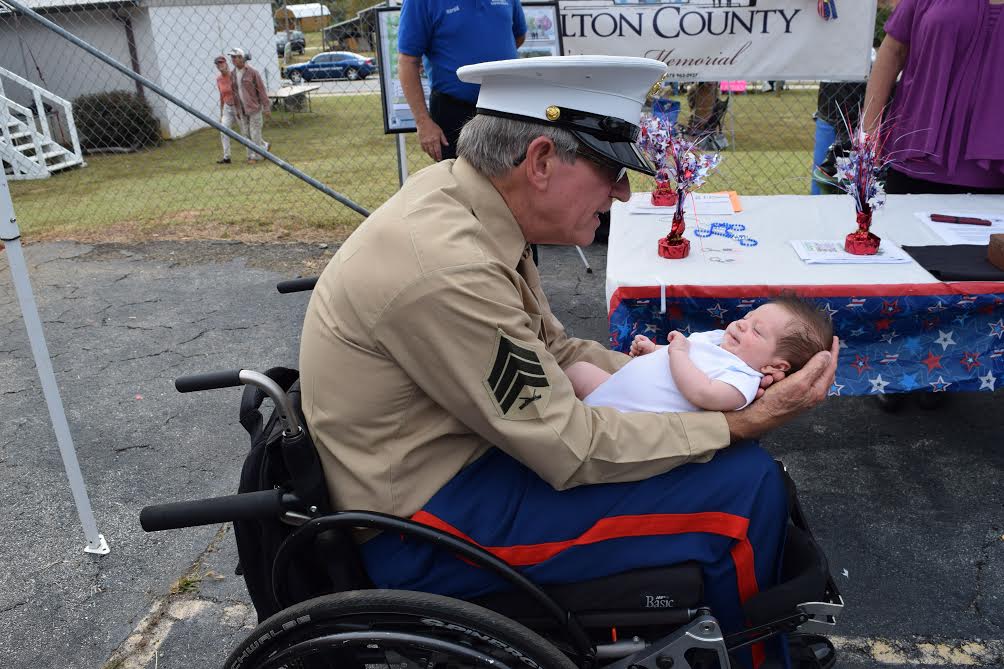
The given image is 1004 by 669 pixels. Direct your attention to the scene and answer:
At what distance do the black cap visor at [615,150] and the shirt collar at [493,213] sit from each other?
193mm

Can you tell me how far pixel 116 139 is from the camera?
14.2 metres

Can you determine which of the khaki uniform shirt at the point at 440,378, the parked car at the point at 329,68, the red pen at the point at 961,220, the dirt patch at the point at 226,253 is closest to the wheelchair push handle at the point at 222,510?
the khaki uniform shirt at the point at 440,378

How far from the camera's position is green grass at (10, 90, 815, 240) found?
7289mm

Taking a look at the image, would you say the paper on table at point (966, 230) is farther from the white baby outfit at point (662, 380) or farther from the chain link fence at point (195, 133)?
the chain link fence at point (195, 133)

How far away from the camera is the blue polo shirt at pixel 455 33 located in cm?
412

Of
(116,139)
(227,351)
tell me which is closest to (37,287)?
(227,351)

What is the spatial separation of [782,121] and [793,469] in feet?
36.6

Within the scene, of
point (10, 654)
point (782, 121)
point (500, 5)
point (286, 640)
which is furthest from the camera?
point (782, 121)

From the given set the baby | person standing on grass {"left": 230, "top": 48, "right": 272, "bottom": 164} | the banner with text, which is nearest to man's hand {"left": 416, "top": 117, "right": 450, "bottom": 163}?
the banner with text

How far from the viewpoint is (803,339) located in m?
1.80

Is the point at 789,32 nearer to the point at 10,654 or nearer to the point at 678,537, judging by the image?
the point at 678,537

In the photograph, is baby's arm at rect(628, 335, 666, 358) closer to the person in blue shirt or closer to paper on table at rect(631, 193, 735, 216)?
paper on table at rect(631, 193, 735, 216)

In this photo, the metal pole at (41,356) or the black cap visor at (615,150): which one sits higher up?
the black cap visor at (615,150)

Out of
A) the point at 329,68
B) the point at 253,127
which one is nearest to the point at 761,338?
the point at 253,127
